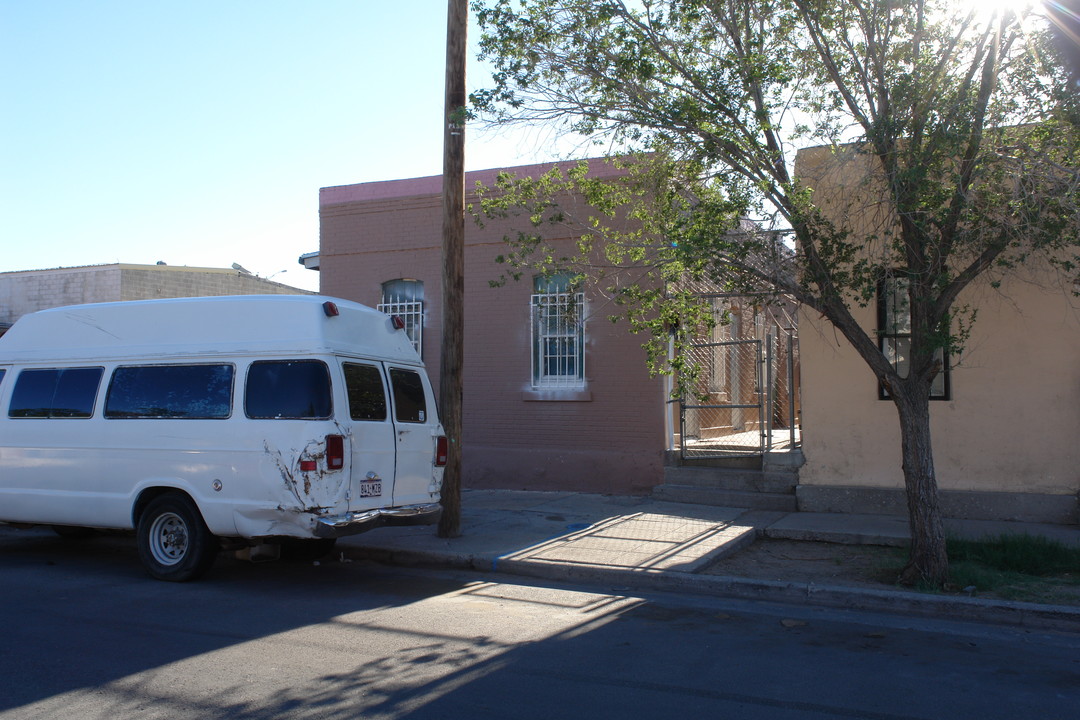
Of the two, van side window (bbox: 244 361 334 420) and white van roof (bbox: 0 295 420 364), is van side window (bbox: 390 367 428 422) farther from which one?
van side window (bbox: 244 361 334 420)

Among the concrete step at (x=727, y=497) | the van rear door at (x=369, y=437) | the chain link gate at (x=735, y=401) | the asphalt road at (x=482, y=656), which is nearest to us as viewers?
the asphalt road at (x=482, y=656)

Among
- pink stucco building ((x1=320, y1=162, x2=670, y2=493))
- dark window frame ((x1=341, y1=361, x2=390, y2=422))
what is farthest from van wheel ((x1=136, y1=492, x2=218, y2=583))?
pink stucco building ((x1=320, y1=162, x2=670, y2=493))

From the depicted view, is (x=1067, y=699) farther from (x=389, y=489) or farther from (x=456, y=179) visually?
(x=456, y=179)

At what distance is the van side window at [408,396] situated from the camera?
838 cm

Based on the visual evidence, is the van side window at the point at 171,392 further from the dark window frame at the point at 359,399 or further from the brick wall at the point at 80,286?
the brick wall at the point at 80,286

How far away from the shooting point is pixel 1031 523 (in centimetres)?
1027

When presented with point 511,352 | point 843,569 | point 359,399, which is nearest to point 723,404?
point 511,352

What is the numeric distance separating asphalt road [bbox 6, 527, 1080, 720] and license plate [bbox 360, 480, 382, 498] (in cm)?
85

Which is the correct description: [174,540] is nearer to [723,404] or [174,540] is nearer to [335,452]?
[335,452]

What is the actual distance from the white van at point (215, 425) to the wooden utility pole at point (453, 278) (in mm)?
912

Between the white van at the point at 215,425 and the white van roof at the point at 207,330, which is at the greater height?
the white van roof at the point at 207,330

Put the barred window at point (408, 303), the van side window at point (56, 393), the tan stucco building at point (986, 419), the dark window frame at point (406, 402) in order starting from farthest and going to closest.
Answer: the barred window at point (408, 303) → the tan stucco building at point (986, 419) → the van side window at point (56, 393) → the dark window frame at point (406, 402)

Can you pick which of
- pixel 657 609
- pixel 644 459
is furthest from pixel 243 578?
pixel 644 459

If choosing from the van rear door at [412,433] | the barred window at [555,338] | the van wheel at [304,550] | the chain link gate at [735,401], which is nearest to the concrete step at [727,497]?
the chain link gate at [735,401]
